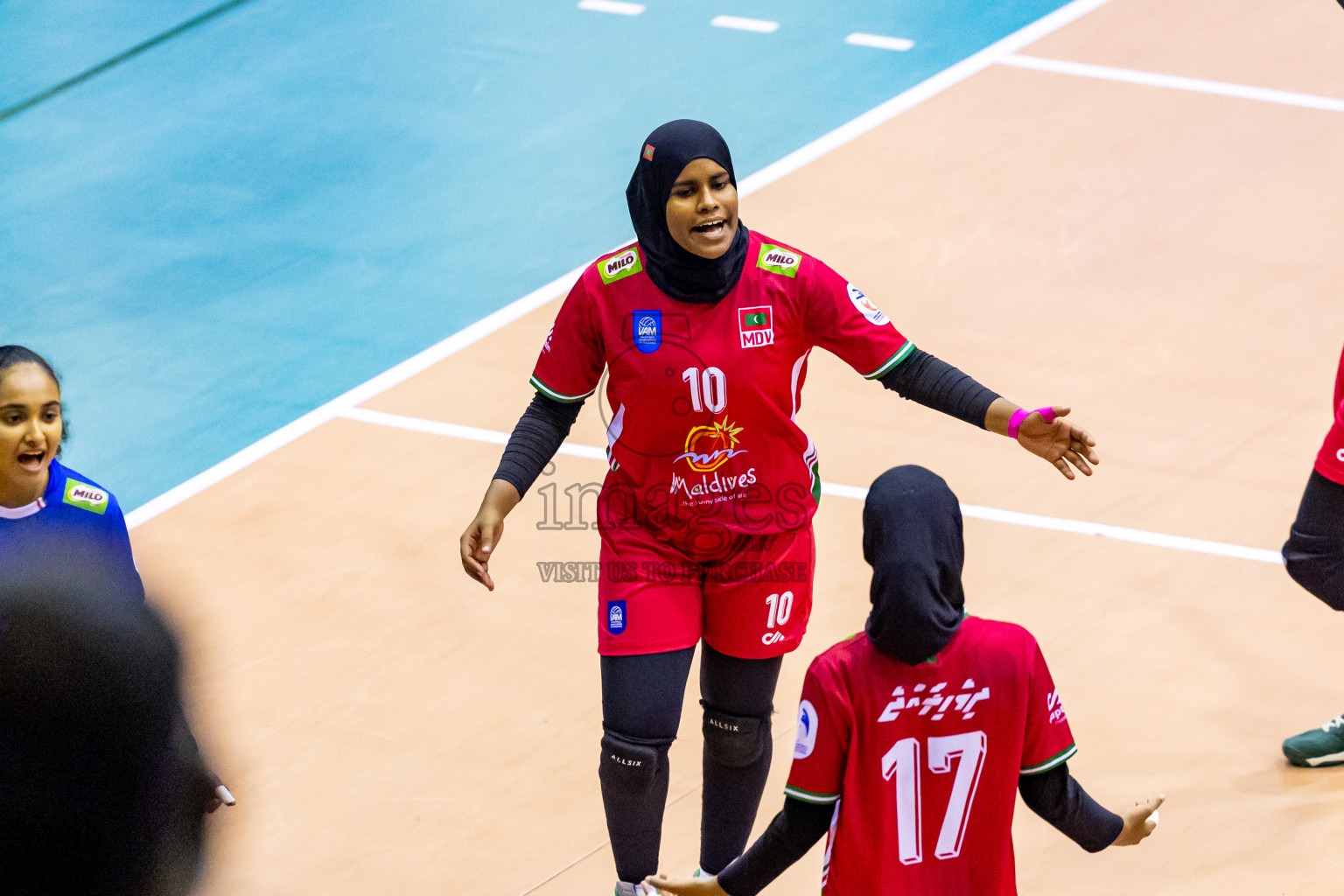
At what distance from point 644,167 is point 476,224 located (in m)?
6.07

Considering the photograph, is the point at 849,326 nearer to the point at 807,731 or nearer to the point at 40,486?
the point at 807,731

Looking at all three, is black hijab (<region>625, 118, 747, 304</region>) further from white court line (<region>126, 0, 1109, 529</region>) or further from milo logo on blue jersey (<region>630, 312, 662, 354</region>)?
white court line (<region>126, 0, 1109, 529</region>)

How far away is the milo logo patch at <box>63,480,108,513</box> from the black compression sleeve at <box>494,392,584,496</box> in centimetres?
116

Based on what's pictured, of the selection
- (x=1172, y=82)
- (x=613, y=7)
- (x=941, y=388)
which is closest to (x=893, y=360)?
(x=941, y=388)

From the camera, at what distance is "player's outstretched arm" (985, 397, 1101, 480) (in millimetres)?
5227

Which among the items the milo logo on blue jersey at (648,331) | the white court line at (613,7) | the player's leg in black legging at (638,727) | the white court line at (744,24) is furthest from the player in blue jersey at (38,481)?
the white court line at (613,7)

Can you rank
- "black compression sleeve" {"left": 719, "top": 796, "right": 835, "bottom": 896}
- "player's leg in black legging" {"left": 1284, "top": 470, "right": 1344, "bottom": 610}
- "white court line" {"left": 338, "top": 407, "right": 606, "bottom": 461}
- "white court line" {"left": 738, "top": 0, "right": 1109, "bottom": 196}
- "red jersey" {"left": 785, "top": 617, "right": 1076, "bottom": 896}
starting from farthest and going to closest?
1. "white court line" {"left": 738, "top": 0, "right": 1109, "bottom": 196}
2. "white court line" {"left": 338, "top": 407, "right": 606, "bottom": 461}
3. "player's leg in black legging" {"left": 1284, "top": 470, "right": 1344, "bottom": 610}
4. "black compression sleeve" {"left": 719, "top": 796, "right": 835, "bottom": 896}
5. "red jersey" {"left": 785, "top": 617, "right": 1076, "bottom": 896}

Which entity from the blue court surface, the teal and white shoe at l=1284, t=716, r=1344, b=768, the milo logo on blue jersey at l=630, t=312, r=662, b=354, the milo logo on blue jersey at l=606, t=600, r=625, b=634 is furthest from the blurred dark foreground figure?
the blue court surface

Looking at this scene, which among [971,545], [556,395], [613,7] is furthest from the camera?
[613,7]

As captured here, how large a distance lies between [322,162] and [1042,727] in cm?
904

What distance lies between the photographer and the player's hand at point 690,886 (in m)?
4.36

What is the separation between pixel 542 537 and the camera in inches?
323

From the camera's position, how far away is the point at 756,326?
542 centimetres

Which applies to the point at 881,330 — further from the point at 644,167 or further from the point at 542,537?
the point at 542,537
